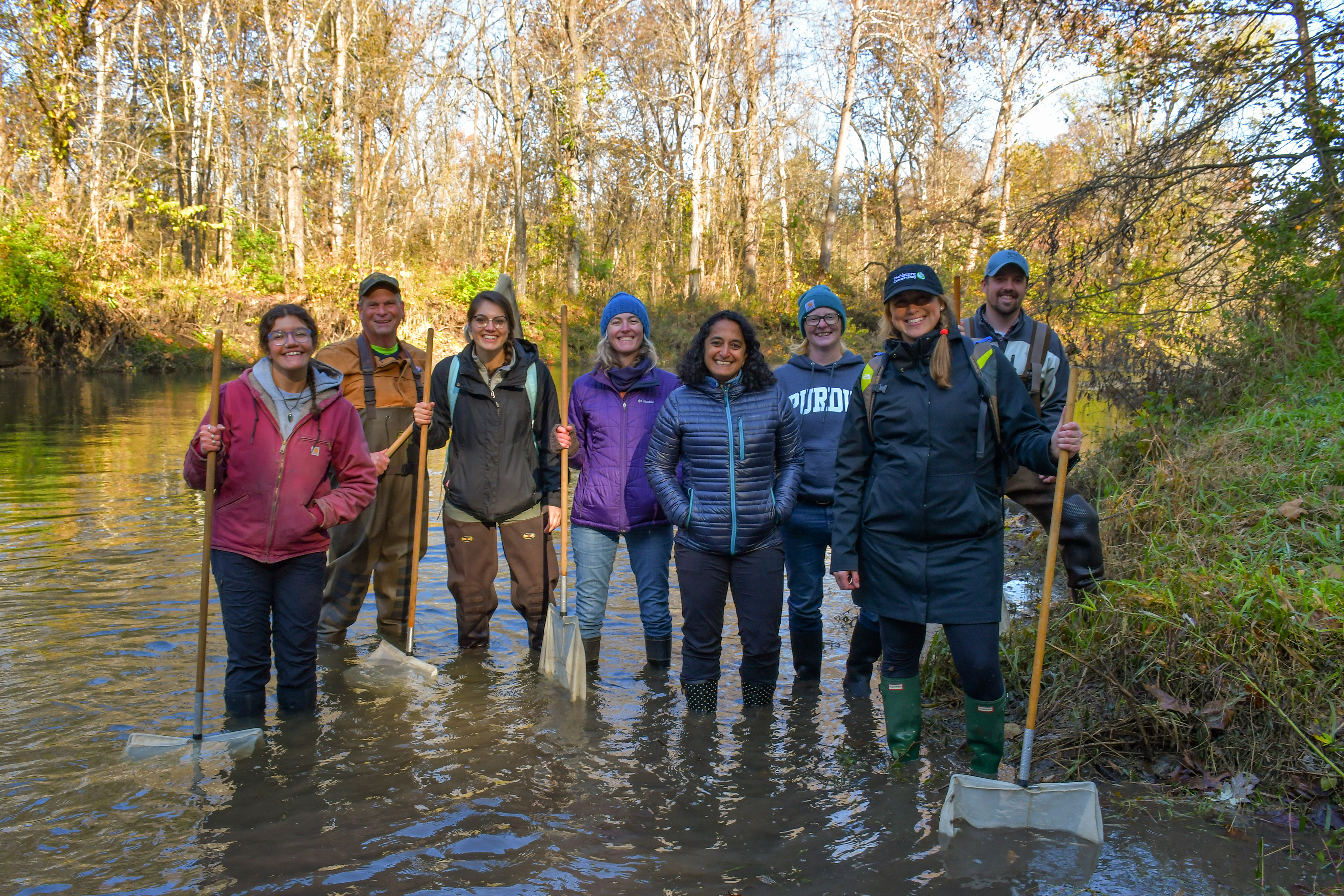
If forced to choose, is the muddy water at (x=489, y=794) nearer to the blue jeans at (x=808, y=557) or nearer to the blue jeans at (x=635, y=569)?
the blue jeans at (x=635, y=569)

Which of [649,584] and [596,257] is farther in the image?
[596,257]

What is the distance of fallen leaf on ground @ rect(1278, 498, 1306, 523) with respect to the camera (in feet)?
17.2

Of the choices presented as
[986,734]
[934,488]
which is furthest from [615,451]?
[986,734]

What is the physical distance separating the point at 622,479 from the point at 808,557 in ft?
3.57

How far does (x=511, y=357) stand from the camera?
223 inches

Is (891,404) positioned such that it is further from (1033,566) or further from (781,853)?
(1033,566)

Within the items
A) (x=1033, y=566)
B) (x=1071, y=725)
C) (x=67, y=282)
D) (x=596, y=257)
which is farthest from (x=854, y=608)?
(x=596, y=257)

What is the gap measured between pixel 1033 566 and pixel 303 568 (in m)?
5.51

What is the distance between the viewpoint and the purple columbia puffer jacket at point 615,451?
5371 mm

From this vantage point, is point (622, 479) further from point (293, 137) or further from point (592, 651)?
point (293, 137)

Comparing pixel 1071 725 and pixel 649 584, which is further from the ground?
pixel 649 584

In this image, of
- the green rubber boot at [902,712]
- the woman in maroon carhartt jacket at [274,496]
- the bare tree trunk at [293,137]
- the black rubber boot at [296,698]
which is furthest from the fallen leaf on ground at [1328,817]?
the bare tree trunk at [293,137]

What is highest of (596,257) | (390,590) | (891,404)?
(596,257)

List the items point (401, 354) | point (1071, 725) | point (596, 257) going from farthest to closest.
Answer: point (596, 257) < point (401, 354) < point (1071, 725)
